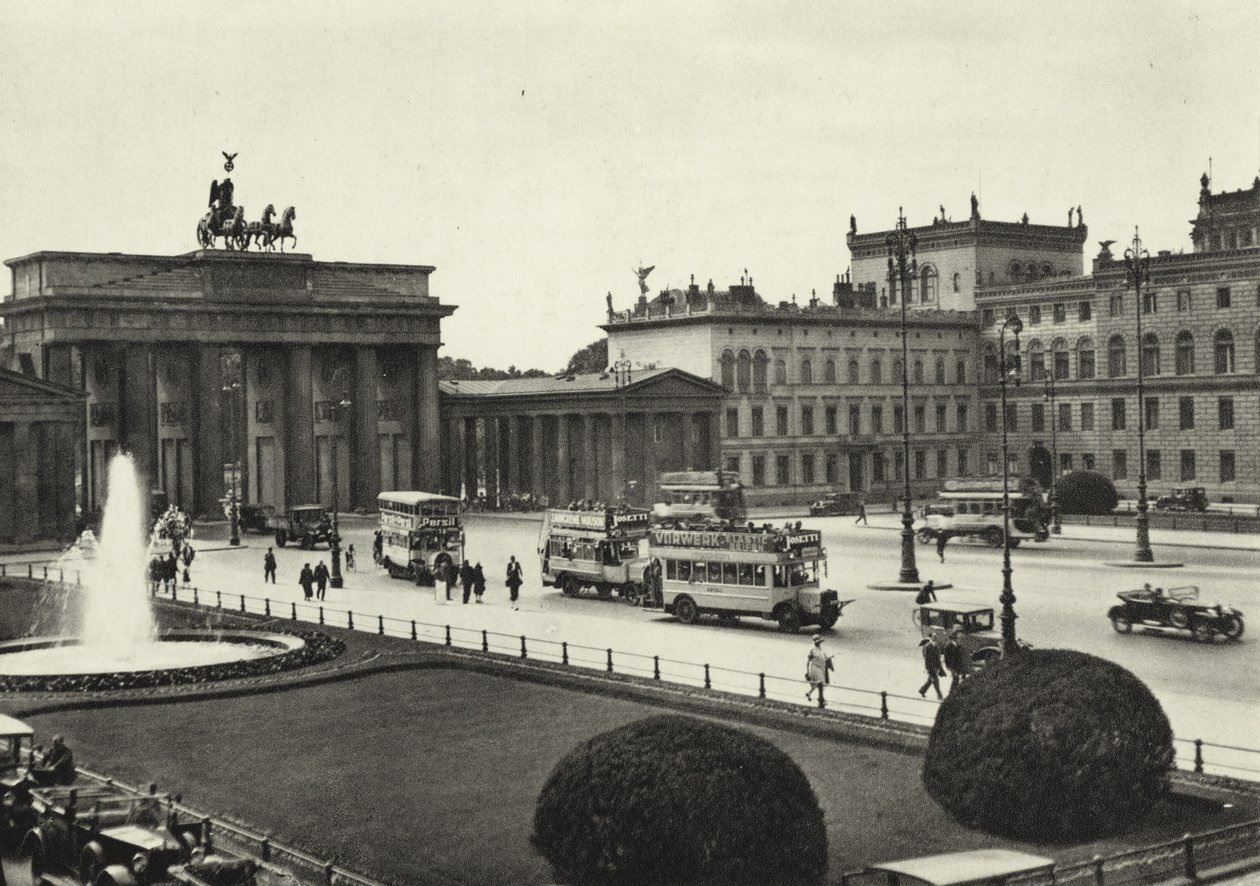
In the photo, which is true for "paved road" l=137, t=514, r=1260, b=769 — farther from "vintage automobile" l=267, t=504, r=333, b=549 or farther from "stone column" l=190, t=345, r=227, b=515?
"stone column" l=190, t=345, r=227, b=515

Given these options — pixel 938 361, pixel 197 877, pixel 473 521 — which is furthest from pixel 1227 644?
pixel 938 361

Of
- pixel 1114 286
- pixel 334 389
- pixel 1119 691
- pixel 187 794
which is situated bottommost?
pixel 187 794

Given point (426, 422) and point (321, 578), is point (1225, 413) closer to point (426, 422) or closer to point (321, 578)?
point (426, 422)

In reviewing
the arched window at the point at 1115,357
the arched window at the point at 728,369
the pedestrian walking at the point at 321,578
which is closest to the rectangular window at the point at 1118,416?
the arched window at the point at 1115,357

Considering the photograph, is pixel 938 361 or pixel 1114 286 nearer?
pixel 1114 286

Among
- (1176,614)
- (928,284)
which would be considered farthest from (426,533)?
(928,284)

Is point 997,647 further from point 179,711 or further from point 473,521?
point 473,521
